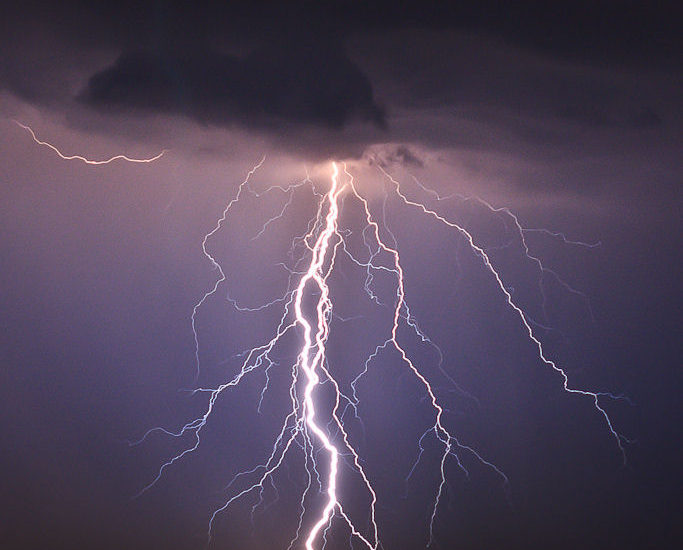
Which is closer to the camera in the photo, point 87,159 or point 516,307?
point 87,159

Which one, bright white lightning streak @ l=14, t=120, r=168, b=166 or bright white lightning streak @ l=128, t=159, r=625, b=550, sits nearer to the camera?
bright white lightning streak @ l=14, t=120, r=168, b=166

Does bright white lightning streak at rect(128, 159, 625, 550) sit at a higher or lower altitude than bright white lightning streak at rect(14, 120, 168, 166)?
lower

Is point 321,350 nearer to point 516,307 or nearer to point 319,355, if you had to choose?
point 319,355

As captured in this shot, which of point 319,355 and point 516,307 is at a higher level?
point 516,307

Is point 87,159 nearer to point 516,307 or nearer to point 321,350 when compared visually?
point 321,350

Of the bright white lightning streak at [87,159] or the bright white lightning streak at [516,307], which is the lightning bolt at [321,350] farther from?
the bright white lightning streak at [87,159]

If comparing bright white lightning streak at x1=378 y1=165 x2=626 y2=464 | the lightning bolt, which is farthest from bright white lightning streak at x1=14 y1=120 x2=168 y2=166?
bright white lightning streak at x1=378 y1=165 x2=626 y2=464

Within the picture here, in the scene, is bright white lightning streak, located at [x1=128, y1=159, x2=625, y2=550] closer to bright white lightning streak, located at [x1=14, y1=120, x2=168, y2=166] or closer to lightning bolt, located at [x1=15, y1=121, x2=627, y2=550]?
lightning bolt, located at [x1=15, y1=121, x2=627, y2=550]

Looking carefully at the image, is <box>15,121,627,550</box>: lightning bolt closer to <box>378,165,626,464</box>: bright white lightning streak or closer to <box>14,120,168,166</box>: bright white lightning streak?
<box>378,165,626,464</box>: bright white lightning streak

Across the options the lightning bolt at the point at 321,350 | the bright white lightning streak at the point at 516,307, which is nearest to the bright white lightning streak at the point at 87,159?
the lightning bolt at the point at 321,350

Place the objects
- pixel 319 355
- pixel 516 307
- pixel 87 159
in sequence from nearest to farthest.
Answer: pixel 87 159
pixel 319 355
pixel 516 307

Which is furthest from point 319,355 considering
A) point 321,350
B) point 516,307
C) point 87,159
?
point 87,159

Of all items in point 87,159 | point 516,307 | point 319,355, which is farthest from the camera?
point 516,307

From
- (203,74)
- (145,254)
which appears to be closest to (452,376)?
(145,254)
